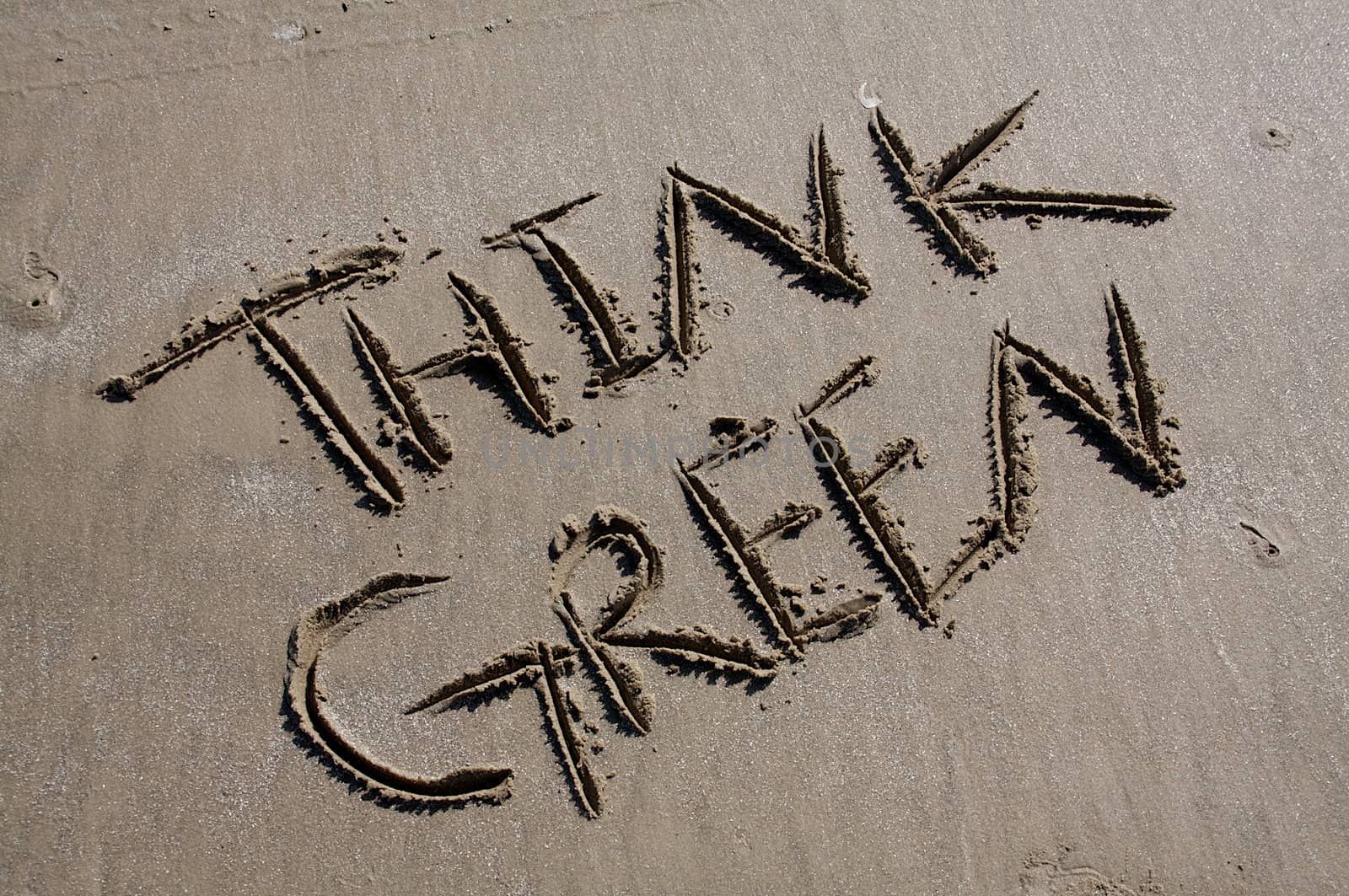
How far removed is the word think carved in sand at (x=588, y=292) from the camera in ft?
7.67

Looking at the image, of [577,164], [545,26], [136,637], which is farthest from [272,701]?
[545,26]

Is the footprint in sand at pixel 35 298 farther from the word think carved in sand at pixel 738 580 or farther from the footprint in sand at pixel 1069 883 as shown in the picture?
the footprint in sand at pixel 1069 883

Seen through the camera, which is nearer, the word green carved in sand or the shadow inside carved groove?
the word green carved in sand

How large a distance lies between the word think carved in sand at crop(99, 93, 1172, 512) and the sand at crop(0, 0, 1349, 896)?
0.01 meters

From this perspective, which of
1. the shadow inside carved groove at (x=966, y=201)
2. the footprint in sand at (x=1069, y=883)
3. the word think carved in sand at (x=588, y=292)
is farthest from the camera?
the shadow inside carved groove at (x=966, y=201)

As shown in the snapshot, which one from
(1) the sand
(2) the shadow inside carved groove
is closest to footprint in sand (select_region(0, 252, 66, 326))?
(1) the sand

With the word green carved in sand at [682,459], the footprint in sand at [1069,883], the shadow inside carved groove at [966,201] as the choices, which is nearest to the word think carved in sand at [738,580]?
the word green carved in sand at [682,459]

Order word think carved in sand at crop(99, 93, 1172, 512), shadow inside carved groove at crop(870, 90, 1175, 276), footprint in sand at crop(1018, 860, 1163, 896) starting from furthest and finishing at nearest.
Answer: shadow inside carved groove at crop(870, 90, 1175, 276)
word think carved in sand at crop(99, 93, 1172, 512)
footprint in sand at crop(1018, 860, 1163, 896)

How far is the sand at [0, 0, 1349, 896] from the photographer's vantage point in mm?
2059

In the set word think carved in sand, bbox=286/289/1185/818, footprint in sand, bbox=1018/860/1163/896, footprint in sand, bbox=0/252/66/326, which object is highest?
footprint in sand, bbox=0/252/66/326

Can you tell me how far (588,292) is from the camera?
248 centimetres

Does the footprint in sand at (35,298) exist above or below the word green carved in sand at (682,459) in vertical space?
above

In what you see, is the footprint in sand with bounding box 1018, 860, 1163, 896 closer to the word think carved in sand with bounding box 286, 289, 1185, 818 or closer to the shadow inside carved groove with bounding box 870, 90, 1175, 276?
the word think carved in sand with bounding box 286, 289, 1185, 818

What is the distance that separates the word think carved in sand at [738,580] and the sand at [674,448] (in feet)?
0.04
